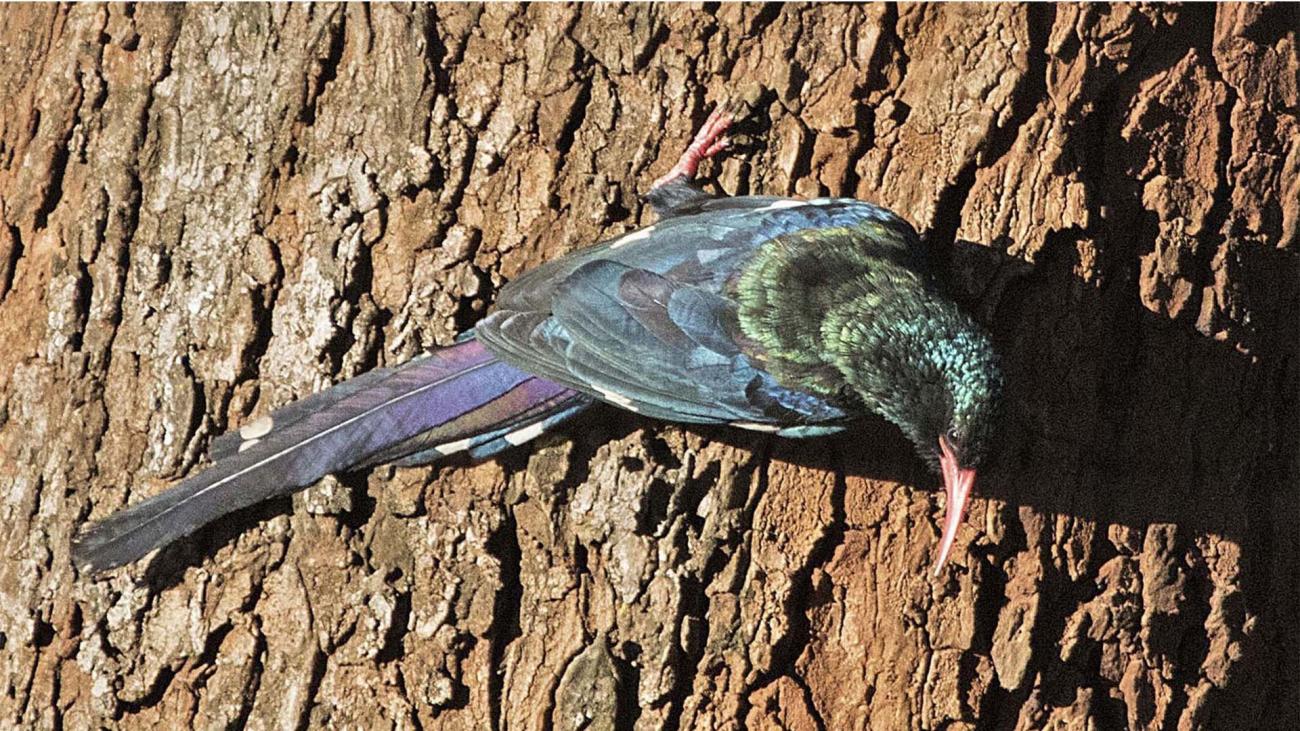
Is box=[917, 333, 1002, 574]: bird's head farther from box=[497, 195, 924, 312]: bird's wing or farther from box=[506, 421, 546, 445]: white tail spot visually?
box=[506, 421, 546, 445]: white tail spot

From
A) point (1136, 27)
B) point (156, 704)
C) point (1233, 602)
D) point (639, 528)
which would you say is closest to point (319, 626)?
point (156, 704)

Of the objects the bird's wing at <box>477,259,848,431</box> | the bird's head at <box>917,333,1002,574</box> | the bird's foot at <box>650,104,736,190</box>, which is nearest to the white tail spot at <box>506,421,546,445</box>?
the bird's wing at <box>477,259,848,431</box>

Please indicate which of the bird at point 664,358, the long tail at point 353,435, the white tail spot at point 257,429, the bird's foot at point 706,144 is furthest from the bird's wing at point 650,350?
the white tail spot at point 257,429

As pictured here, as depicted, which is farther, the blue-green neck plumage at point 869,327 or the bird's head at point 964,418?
the blue-green neck plumage at point 869,327

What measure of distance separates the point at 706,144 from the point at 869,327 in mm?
680

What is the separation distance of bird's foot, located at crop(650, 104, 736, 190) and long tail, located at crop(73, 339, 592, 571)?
0.69 m

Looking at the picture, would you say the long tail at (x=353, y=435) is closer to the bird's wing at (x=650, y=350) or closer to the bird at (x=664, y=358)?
the bird at (x=664, y=358)

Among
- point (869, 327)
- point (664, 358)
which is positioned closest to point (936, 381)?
point (869, 327)

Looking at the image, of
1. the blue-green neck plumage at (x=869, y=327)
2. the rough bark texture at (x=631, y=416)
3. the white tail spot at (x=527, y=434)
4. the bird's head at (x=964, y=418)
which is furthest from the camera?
the white tail spot at (x=527, y=434)

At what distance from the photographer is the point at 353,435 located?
3521mm

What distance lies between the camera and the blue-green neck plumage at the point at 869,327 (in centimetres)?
337

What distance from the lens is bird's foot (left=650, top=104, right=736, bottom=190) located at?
3652 millimetres

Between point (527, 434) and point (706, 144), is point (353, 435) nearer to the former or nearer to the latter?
point (527, 434)

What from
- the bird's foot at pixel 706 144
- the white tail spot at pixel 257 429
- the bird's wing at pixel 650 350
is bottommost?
the white tail spot at pixel 257 429
